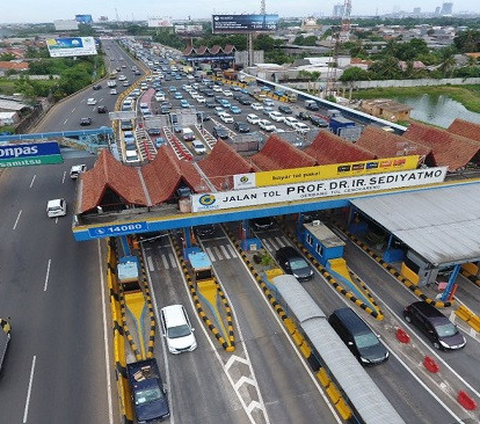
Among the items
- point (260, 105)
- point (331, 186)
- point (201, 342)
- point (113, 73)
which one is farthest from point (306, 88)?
point (201, 342)

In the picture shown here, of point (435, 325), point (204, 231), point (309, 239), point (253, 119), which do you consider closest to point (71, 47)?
point (253, 119)

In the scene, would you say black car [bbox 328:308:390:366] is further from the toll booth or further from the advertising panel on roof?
the advertising panel on roof

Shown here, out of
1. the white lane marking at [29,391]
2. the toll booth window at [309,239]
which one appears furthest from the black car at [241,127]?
the white lane marking at [29,391]

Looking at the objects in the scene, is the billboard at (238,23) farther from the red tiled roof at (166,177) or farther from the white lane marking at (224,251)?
the white lane marking at (224,251)

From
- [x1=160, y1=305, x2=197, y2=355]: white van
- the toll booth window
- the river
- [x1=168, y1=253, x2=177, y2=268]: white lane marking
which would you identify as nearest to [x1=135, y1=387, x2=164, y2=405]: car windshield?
[x1=160, y1=305, x2=197, y2=355]: white van

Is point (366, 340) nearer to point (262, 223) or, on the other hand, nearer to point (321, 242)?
point (321, 242)

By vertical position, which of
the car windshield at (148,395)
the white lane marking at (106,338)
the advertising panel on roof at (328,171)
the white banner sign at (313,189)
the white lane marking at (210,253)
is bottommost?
the white lane marking at (210,253)

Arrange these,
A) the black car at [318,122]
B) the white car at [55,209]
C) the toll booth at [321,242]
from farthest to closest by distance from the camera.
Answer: the black car at [318,122] < the white car at [55,209] < the toll booth at [321,242]

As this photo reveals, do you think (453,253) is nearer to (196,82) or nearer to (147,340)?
(147,340)
